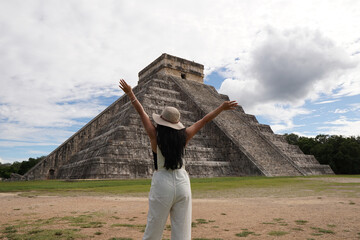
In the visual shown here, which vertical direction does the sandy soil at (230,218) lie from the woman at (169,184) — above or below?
below

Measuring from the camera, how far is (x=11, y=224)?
13.8 ft

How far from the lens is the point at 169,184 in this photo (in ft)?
7.31

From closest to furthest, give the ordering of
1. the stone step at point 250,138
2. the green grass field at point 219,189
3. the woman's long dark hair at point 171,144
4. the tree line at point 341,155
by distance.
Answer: the woman's long dark hair at point 171,144
the green grass field at point 219,189
the stone step at point 250,138
the tree line at point 341,155

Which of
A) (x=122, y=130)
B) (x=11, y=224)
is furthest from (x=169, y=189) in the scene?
(x=122, y=130)

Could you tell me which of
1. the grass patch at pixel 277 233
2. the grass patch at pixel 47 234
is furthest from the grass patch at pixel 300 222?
the grass patch at pixel 47 234

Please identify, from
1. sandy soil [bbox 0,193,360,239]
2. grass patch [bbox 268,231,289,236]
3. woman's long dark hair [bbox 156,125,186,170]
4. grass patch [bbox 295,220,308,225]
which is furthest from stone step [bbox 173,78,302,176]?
woman's long dark hair [bbox 156,125,186,170]

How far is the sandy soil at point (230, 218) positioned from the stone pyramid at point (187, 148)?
27.2 ft

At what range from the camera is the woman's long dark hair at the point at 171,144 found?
2293 millimetres

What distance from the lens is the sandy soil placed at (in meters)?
3.65

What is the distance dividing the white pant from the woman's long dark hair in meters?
0.09

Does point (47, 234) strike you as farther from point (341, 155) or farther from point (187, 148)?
point (341, 155)

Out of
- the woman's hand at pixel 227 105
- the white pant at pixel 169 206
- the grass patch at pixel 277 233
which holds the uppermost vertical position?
the woman's hand at pixel 227 105

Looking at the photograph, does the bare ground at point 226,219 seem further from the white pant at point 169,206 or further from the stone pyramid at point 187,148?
the stone pyramid at point 187,148

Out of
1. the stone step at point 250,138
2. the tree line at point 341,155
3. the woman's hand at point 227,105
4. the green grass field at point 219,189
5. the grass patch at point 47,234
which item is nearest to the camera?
the woman's hand at point 227,105
